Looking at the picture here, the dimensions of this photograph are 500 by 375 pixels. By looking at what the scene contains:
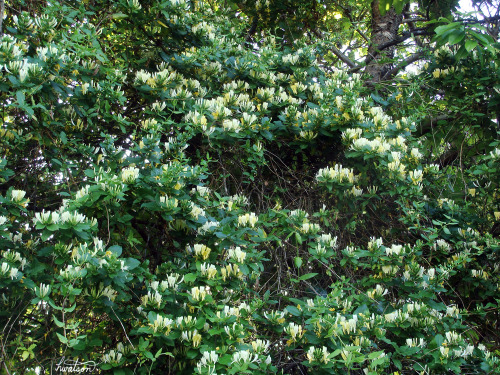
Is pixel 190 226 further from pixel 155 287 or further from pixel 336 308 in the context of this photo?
pixel 336 308

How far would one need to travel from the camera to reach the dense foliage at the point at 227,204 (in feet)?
7.86

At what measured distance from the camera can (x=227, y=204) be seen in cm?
297

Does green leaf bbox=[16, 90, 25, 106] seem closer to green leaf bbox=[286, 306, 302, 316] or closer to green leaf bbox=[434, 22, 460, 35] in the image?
green leaf bbox=[286, 306, 302, 316]

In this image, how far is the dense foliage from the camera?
2396mm

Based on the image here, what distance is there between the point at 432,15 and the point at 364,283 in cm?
309

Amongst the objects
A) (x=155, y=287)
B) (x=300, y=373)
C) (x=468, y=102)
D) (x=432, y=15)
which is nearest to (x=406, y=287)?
(x=300, y=373)

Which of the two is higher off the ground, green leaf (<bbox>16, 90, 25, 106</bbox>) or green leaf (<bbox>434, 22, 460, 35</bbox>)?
green leaf (<bbox>434, 22, 460, 35</bbox>)

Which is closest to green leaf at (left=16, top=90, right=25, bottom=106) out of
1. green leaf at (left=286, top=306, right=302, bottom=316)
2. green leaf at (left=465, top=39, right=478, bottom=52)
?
green leaf at (left=286, top=306, right=302, bottom=316)
